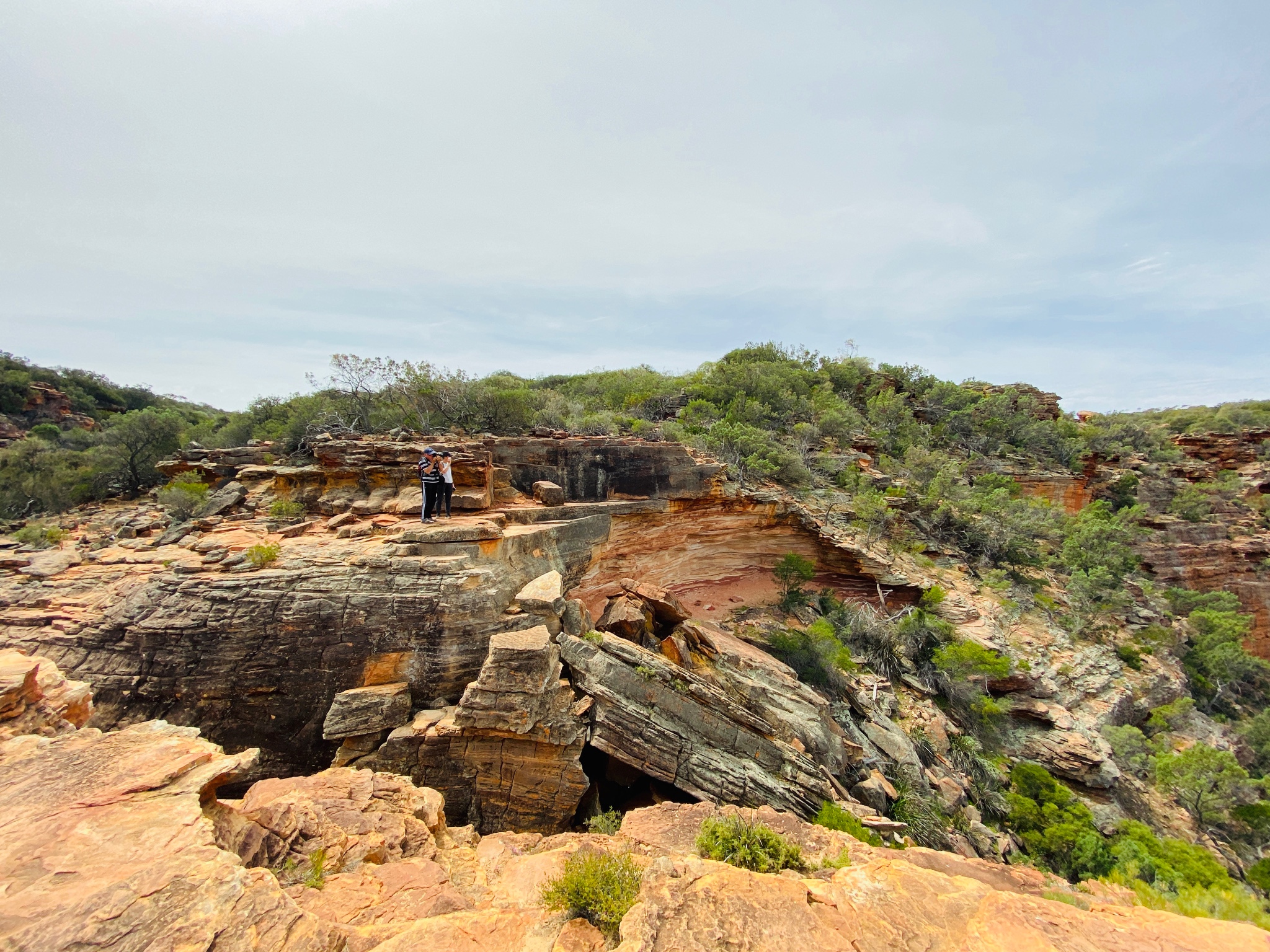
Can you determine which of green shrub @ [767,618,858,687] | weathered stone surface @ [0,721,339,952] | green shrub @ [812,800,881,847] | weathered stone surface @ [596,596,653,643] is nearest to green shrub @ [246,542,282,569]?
weathered stone surface @ [0,721,339,952]

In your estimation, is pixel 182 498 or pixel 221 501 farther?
pixel 182 498

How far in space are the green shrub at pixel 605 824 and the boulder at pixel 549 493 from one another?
7757 mm

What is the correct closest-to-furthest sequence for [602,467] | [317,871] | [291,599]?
[317,871] → [291,599] → [602,467]

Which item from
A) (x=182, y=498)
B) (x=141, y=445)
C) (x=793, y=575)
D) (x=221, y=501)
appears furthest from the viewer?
(x=141, y=445)

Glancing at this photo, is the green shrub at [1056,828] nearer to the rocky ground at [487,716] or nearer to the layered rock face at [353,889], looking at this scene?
the rocky ground at [487,716]

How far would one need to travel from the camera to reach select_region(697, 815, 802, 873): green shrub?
18.4 ft

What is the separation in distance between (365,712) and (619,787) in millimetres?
5078

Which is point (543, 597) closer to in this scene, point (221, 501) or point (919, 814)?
point (919, 814)

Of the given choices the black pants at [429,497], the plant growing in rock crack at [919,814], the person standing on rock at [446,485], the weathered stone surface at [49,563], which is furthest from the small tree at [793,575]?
the weathered stone surface at [49,563]

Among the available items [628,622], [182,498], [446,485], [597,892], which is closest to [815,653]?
[628,622]

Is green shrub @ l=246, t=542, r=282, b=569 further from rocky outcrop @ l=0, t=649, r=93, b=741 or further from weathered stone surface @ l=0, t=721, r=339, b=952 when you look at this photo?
weathered stone surface @ l=0, t=721, r=339, b=952

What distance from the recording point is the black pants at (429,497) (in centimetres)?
1026

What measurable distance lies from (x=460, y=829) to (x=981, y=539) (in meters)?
20.4

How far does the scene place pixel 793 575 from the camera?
17.4 metres
